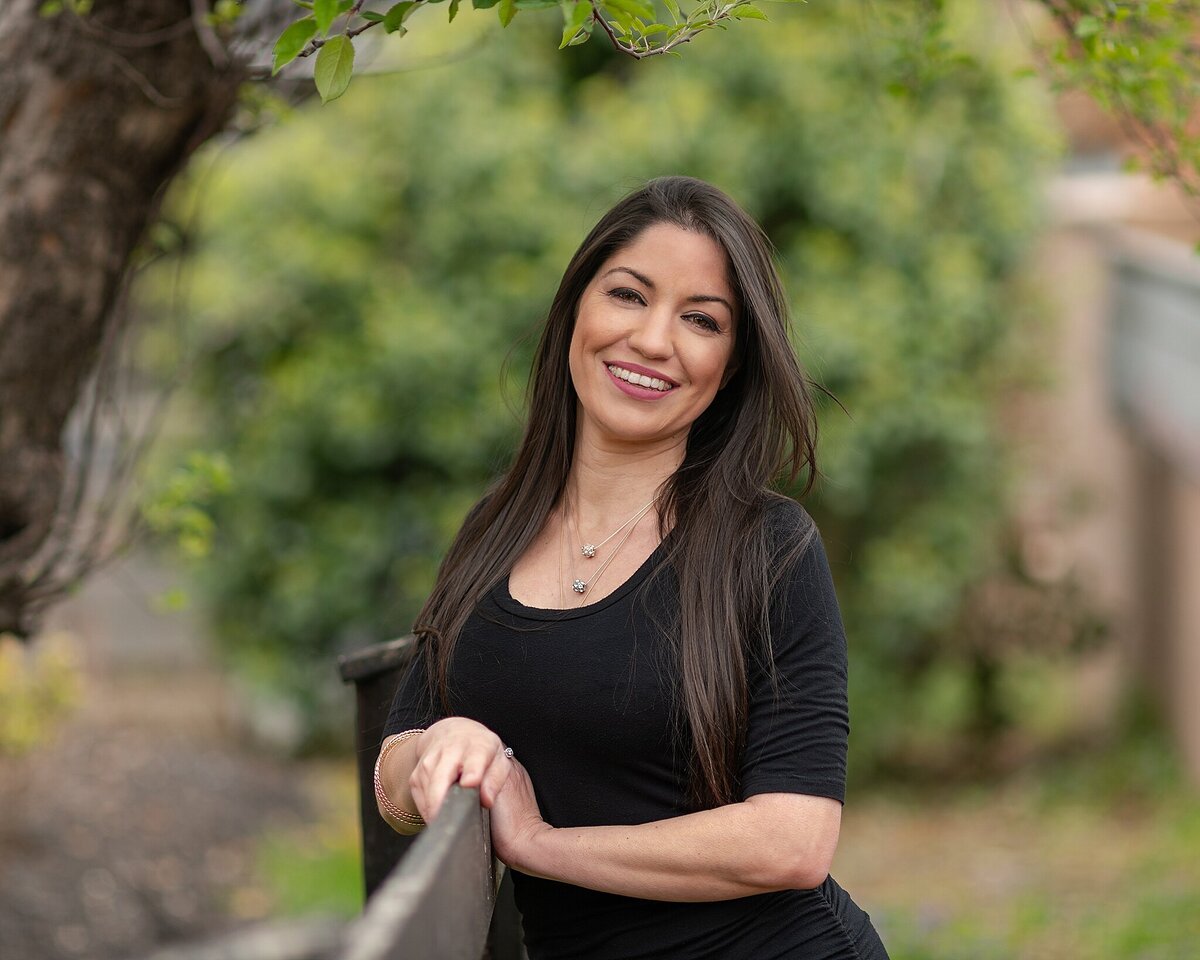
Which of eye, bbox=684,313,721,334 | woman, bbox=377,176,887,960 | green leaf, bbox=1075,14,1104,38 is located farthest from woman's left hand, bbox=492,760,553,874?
green leaf, bbox=1075,14,1104,38

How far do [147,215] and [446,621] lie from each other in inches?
49.7

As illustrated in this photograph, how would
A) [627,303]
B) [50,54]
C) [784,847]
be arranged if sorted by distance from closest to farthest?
[784,847], [627,303], [50,54]

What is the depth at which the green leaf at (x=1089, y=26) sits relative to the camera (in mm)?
2521

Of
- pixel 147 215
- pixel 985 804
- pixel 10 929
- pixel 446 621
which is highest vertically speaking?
pixel 147 215

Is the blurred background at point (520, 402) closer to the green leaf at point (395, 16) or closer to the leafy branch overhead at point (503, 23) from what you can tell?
the leafy branch overhead at point (503, 23)

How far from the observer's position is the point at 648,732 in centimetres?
195

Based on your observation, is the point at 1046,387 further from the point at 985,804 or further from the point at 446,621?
the point at 446,621

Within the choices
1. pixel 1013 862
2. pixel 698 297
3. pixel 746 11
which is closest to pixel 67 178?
pixel 698 297

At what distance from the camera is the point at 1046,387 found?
8484 millimetres

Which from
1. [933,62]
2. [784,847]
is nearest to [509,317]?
[933,62]

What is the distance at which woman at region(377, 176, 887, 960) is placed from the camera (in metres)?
1.89

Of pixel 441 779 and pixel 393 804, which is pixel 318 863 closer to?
pixel 393 804

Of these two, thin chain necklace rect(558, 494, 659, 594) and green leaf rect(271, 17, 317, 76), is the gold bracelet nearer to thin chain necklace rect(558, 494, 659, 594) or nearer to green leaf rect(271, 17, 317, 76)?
thin chain necklace rect(558, 494, 659, 594)

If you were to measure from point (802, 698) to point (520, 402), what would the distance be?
4.98 meters
